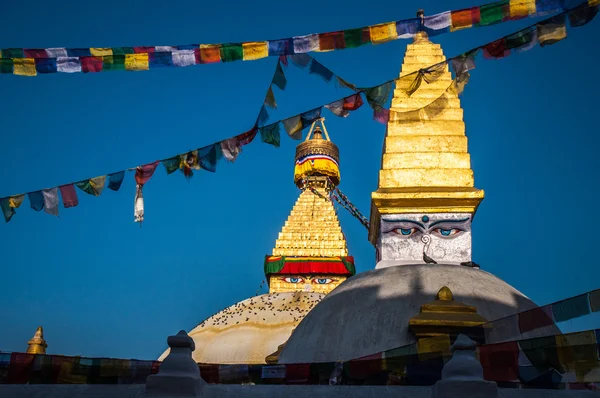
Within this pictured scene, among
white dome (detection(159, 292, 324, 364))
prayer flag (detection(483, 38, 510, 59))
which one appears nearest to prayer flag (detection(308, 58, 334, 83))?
prayer flag (detection(483, 38, 510, 59))

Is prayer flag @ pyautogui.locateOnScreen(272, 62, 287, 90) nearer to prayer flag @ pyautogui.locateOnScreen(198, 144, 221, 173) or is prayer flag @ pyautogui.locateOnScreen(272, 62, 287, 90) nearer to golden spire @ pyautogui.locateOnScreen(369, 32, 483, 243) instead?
prayer flag @ pyautogui.locateOnScreen(198, 144, 221, 173)

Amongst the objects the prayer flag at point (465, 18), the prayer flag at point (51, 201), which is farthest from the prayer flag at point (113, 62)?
the prayer flag at point (465, 18)

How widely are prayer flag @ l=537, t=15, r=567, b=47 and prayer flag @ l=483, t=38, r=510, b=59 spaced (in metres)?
0.42

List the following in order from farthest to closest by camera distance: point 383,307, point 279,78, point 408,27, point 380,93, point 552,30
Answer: point 279,78, point 380,93, point 408,27, point 552,30, point 383,307

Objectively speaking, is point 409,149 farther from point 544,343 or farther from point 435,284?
point 544,343

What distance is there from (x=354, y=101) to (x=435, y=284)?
2767mm

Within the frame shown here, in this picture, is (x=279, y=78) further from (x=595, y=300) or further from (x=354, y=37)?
(x=595, y=300)

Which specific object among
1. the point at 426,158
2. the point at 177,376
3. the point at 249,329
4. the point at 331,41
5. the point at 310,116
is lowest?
the point at 177,376

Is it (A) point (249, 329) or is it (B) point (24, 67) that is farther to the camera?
(A) point (249, 329)

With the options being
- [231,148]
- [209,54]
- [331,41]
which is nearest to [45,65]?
[209,54]

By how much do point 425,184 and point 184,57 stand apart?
3.85 meters

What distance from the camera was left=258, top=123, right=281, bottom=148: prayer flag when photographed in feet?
29.2

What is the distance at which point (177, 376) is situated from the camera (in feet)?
15.5

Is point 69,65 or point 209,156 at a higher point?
point 69,65
